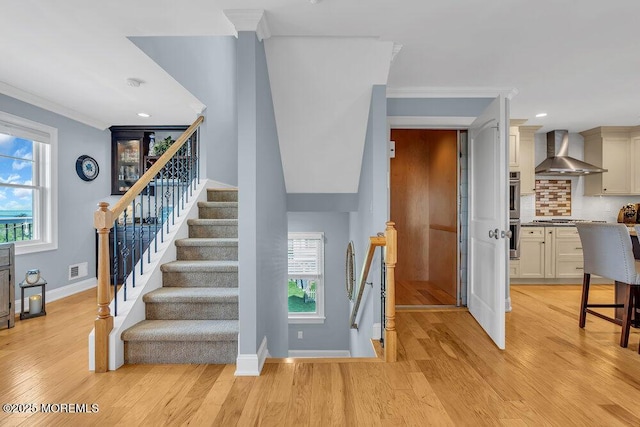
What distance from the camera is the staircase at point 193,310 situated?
2.39 meters

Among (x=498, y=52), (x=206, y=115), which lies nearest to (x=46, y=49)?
(x=206, y=115)

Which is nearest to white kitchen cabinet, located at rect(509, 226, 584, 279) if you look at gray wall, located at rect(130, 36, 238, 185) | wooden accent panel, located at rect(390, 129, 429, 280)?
wooden accent panel, located at rect(390, 129, 429, 280)

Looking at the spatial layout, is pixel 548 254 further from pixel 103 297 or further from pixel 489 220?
pixel 103 297

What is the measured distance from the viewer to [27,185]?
3.88 metres

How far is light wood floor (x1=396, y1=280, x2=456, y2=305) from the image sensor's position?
166 inches

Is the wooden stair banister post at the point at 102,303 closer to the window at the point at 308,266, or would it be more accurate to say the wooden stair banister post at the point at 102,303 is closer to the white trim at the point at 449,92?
the white trim at the point at 449,92

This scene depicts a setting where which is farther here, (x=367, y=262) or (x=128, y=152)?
(x=128, y=152)

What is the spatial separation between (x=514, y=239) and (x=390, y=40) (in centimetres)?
329

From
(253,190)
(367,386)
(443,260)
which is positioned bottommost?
(367,386)

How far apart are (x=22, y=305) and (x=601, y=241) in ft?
18.4

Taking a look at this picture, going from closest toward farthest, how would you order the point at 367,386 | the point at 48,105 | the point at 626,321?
the point at 367,386 < the point at 626,321 < the point at 48,105

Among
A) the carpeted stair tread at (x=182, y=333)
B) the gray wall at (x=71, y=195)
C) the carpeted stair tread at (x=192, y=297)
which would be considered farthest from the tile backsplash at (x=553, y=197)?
the gray wall at (x=71, y=195)

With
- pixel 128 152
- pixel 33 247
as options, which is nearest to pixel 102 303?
pixel 33 247

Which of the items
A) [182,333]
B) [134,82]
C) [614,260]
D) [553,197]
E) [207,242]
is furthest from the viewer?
[553,197]
